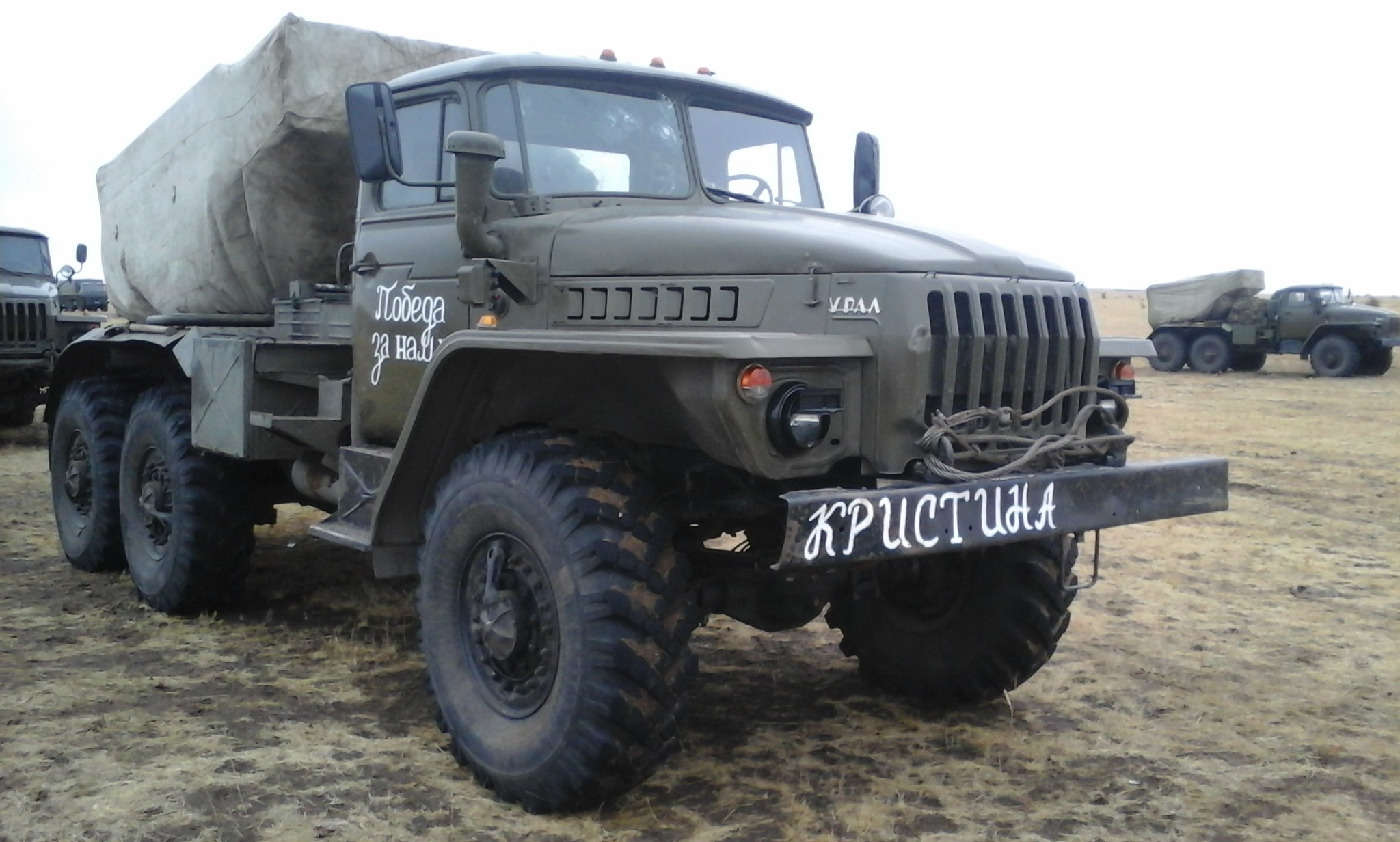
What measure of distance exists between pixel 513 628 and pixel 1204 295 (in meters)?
24.4

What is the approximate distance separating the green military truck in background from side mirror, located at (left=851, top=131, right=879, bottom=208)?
9.19m

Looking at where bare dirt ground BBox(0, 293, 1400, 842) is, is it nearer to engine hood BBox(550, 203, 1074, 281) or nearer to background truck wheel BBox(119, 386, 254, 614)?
background truck wheel BBox(119, 386, 254, 614)

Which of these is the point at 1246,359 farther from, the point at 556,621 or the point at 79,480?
the point at 556,621

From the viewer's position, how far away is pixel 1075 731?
4.34 meters

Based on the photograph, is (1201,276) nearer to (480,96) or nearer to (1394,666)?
(1394,666)

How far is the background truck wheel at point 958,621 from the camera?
4305mm

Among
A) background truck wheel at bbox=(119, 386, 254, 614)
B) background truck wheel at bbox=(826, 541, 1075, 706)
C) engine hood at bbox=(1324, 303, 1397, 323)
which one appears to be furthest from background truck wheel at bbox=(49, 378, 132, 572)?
engine hood at bbox=(1324, 303, 1397, 323)

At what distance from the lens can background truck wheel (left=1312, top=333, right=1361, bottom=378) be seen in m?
23.1

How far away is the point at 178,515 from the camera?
18.4ft

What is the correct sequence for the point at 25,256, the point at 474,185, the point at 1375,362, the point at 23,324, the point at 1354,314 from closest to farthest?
the point at 474,185, the point at 23,324, the point at 25,256, the point at 1354,314, the point at 1375,362

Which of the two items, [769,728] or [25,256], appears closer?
[769,728]

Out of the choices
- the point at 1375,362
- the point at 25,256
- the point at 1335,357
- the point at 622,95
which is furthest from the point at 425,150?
the point at 1375,362

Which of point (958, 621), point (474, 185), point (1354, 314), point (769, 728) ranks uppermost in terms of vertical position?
point (474, 185)

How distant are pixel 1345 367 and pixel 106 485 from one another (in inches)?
893
